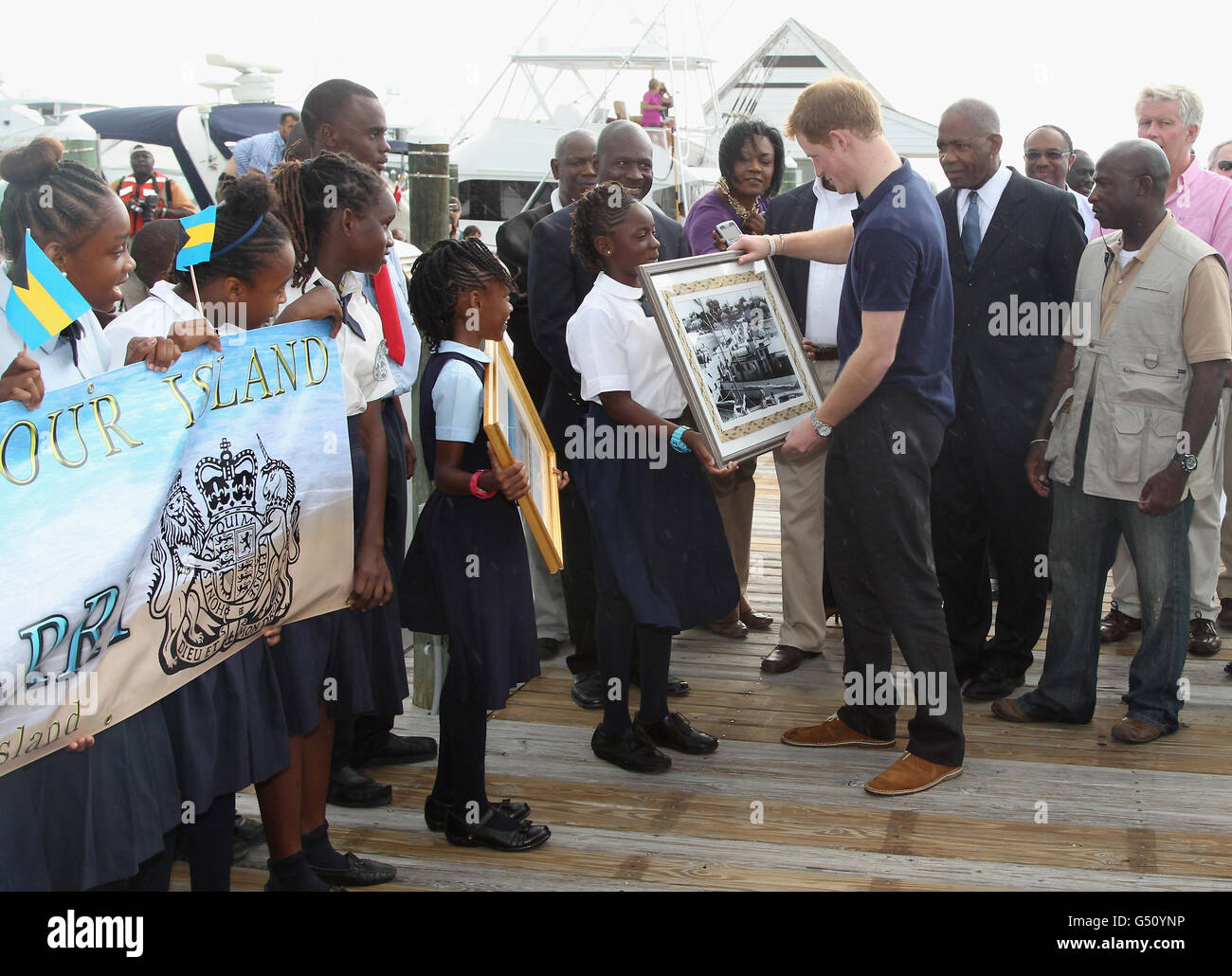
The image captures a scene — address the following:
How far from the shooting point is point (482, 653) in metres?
3.53

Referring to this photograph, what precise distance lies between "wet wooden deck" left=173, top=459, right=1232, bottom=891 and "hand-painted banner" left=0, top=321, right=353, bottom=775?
1034 mm

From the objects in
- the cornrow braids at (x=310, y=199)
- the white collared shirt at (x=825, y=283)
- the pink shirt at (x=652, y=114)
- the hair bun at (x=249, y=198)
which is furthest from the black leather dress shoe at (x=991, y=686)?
the pink shirt at (x=652, y=114)

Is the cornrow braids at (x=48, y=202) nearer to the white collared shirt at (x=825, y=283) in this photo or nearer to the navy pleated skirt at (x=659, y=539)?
the navy pleated skirt at (x=659, y=539)

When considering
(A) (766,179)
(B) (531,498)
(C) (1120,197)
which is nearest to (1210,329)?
(C) (1120,197)

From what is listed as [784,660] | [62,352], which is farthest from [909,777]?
[62,352]

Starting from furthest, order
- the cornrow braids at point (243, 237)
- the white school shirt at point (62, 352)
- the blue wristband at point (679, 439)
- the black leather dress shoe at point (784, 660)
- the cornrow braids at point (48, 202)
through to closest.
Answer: the black leather dress shoe at point (784, 660), the blue wristband at point (679, 439), the cornrow braids at point (243, 237), the cornrow braids at point (48, 202), the white school shirt at point (62, 352)

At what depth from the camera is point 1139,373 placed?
4336 mm

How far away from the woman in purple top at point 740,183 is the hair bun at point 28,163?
3.11 metres

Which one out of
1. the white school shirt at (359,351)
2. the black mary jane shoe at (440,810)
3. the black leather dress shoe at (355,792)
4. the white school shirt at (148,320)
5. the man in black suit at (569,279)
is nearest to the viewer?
the white school shirt at (148,320)

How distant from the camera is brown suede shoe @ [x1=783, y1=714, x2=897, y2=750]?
4496 mm

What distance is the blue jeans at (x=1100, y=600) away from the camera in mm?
4414

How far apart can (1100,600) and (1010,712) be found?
1.83 feet

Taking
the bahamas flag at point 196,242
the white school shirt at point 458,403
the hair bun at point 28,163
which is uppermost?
the hair bun at point 28,163

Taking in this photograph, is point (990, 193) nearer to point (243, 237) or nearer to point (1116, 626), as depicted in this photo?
point (1116, 626)
